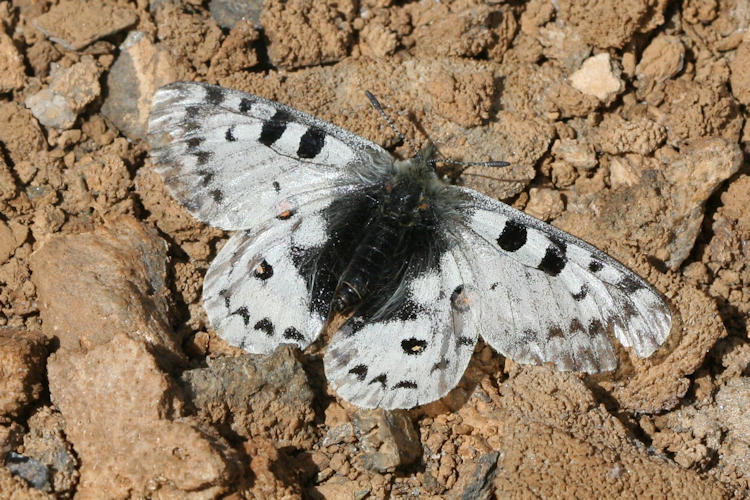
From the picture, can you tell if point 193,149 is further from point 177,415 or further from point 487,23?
point 487,23

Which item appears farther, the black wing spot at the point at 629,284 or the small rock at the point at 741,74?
the small rock at the point at 741,74

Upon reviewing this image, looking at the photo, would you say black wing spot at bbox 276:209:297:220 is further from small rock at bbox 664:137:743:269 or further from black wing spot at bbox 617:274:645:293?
small rock at bbox 664:137:743:269

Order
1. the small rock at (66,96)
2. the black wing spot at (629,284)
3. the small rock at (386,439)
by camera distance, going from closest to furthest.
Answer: the black wing spot at (629,284) → the small rock at (386,439) → the small rock at (66,96)

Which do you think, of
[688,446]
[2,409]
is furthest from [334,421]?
[688,446]

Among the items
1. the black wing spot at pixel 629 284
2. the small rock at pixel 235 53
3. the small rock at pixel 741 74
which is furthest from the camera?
the small rock at pixel 741 74

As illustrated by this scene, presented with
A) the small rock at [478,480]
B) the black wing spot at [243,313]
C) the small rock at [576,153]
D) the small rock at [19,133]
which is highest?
the small rock at [576,153]

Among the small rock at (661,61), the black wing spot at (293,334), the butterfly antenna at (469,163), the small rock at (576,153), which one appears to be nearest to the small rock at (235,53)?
the butterfly antenna at (469,163)

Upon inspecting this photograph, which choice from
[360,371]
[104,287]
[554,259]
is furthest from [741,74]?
[104,287]

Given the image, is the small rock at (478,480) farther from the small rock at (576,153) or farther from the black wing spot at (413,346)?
the small rock at (576,153)
